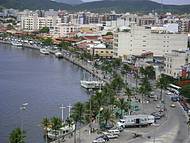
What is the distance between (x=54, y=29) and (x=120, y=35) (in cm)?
1778

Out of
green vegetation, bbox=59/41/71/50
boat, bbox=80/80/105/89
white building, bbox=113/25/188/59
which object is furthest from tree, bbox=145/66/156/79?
green vegetation, bbox=59/41/71/50

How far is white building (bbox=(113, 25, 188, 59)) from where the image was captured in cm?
2428

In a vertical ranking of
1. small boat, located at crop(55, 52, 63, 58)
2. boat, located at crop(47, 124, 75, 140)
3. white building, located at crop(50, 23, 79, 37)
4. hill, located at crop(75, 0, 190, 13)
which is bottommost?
boat, located at crop(47, 124, 75, 140)

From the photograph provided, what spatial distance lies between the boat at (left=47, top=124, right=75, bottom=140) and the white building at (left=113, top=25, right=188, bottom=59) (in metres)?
13.8

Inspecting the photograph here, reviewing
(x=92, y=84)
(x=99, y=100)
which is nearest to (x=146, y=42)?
(x=92, y=84)

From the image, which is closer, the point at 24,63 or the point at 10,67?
the point at 10,67

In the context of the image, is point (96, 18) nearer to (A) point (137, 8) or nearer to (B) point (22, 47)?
(B) point (22, 47)

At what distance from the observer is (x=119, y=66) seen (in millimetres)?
22562

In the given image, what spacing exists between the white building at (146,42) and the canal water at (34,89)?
9.20ft

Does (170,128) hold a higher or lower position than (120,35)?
lower

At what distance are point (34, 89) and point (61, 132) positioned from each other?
23.6ft

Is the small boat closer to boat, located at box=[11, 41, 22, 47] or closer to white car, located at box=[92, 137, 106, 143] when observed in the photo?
boat, located at box=[11, 41, 22, 47]

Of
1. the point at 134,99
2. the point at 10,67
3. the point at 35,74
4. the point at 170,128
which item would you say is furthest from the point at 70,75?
the point at 170,128

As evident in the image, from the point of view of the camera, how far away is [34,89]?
59.0 feet
